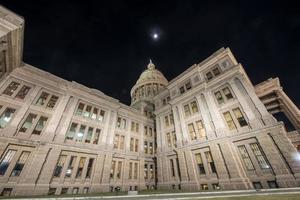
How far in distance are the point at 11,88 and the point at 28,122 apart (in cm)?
545

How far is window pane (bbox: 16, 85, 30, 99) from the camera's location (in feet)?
69.9

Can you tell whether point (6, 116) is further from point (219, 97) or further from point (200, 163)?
point (219, 97)

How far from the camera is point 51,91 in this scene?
24516 millimetres

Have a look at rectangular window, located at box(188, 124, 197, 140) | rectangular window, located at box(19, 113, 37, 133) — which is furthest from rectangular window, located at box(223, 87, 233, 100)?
rectangular window, located at box(19, 113, 37, 133)

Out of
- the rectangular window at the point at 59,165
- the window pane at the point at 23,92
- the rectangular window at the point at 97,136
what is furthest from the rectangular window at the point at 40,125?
the rectangular window at the point at 97,136

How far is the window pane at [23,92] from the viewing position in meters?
21.3

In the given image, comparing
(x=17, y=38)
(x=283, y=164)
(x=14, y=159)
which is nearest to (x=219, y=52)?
(x=283, y=164)

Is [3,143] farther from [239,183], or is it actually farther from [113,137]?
[239,183]

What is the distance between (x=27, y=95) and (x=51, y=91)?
329 cm

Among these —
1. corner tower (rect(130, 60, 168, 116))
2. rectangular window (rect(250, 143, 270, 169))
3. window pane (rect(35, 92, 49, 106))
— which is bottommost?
rectangular window (rect(250, 143, 270, 169))

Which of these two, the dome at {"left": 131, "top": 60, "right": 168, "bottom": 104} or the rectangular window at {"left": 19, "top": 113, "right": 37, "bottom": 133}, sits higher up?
the dome at {"left": 131, "top": 60, "right": 168, "bottom": 104}

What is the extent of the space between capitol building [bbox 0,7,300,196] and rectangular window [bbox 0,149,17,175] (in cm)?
11

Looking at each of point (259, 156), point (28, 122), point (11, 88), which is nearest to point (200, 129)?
point (259, 156)

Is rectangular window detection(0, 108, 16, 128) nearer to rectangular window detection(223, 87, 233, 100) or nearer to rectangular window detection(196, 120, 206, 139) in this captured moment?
rectangular window detection(196, 120, 206, 139)
